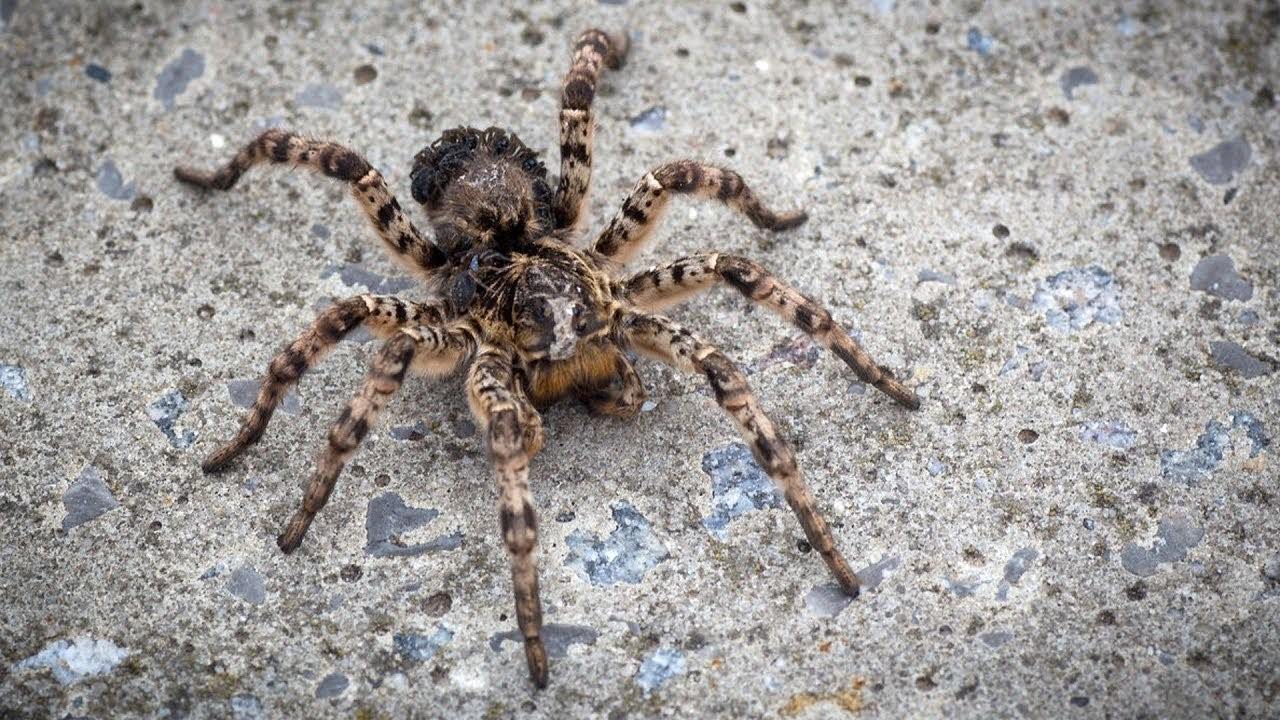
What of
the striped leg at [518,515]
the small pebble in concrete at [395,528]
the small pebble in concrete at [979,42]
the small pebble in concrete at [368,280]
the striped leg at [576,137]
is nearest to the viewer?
the striped leg at [518,515]

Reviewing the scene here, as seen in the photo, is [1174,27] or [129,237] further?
[1174,27]

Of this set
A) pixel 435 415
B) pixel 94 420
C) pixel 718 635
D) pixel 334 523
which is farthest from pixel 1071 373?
pixel 94 420

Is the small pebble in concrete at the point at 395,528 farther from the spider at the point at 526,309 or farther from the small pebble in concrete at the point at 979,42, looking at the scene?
the small pebble in concrete at the point at 979,42

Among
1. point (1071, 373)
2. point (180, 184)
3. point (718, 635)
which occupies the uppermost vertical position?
point (180, 184)

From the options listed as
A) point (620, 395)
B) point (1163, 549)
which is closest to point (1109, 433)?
point (1163, 549)

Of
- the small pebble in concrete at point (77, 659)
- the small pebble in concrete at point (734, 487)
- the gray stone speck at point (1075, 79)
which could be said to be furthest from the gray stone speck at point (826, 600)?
the gray stone speck at point (1075, 79)

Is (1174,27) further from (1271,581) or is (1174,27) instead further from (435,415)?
(435,415)

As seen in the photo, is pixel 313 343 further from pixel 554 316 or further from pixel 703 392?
pixel 703 392
